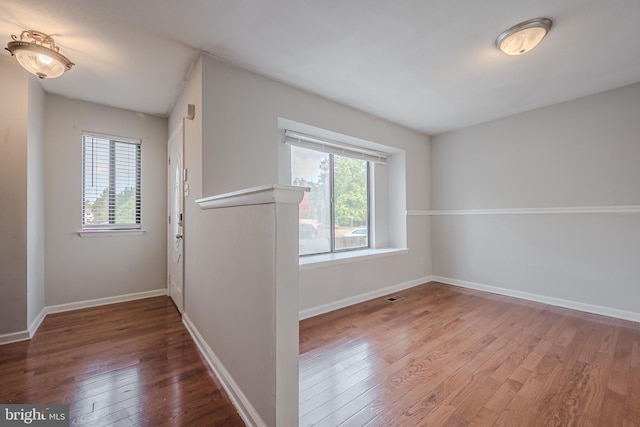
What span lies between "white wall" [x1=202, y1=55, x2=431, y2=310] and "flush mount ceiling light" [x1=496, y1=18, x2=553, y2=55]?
159cm

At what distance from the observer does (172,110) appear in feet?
10.5

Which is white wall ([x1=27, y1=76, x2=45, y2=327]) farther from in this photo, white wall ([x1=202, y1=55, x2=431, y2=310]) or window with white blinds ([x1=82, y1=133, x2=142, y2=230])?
white wall ([x1=202, y1=55, x2=431, y2=310])

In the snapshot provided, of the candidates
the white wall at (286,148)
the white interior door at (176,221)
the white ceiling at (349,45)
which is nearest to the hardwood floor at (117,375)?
the white interior door at (176,221)

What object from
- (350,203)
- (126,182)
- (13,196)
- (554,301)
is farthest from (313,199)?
(554,301)

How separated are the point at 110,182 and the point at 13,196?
99cm

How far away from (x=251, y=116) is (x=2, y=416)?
2384mm

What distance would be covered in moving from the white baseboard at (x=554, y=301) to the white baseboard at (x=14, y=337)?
4.79 metres

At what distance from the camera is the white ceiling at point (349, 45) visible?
165 cm

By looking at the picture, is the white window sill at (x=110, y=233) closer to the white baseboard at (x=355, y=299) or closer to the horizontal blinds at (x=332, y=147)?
the horizontal blinds at (x=332, y=147)

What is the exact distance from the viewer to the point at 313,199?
130 inches

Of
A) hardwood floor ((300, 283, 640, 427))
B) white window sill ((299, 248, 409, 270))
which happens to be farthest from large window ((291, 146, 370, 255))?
hardwood floor ((300, 283, 640, 427))

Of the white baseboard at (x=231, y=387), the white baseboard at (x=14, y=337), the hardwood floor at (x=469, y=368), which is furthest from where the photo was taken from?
the white baseboard at (x=14, y=337)

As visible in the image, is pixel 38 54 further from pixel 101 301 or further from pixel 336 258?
pixel 336 258

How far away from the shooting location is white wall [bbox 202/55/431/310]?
2158 millimetres
